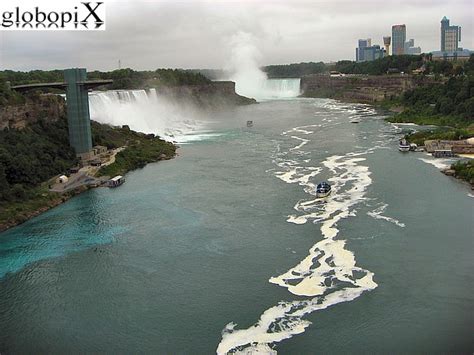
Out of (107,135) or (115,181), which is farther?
(107,135)

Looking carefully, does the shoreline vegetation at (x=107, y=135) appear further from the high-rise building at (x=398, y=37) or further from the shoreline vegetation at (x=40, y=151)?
the high-rise building at (x=398, y=37)

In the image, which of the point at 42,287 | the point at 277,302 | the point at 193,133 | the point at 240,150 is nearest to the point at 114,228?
the point at 42,287

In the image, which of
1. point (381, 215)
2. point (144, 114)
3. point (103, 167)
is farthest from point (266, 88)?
point (381, 215)

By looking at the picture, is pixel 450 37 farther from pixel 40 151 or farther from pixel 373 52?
pixel 40 151

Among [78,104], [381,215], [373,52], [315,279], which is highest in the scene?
[373,52]

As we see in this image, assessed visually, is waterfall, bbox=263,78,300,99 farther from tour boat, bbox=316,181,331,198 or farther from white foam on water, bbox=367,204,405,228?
white foam on water, bbox=367,204,405,228

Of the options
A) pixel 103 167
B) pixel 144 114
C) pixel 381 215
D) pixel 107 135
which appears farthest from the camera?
pixel 144 114

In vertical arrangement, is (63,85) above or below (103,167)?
above

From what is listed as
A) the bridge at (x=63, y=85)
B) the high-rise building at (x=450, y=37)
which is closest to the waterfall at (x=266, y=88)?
the high-rise building at (x=450, y=37)

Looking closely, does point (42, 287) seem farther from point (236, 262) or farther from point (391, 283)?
point (391, 283)
